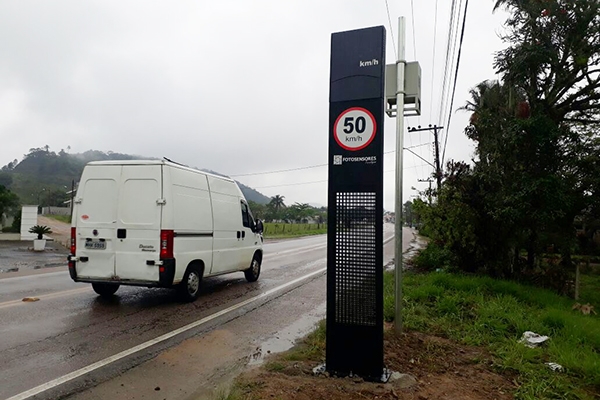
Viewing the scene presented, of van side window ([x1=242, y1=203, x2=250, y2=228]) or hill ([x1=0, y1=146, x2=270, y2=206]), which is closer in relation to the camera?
van side window ([x1=242, y1=203, x2=250, y2=228])

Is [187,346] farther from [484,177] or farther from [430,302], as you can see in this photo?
[484,177]

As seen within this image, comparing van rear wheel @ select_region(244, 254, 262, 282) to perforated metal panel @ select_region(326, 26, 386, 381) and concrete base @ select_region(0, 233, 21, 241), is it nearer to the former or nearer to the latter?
perforated metal panel @ select_region(326, 26, 386, 381)

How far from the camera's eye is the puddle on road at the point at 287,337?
5.07m

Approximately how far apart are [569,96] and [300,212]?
75.3m

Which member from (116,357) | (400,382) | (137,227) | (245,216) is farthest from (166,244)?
(400,382)

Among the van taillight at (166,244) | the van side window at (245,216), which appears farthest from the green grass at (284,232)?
the van taillight at (166,244)

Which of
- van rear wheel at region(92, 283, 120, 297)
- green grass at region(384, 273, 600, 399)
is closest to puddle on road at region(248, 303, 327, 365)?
green grass at region(384, 273, 600, 399)

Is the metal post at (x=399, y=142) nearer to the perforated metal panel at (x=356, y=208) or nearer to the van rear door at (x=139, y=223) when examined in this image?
the perforated metal panel at (x=356, y=208)

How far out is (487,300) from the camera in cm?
798

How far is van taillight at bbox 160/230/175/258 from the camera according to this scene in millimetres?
7000

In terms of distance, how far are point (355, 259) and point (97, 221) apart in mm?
5250

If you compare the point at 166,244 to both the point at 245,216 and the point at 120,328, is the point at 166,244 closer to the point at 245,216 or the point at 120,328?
the point at 120,328

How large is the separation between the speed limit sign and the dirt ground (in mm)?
2358

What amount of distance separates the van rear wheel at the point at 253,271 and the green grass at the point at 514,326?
11.3 ft
